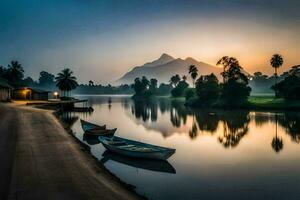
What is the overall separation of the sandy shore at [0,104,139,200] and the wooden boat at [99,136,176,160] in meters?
5.31

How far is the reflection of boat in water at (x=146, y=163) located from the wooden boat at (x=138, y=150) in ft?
1.39

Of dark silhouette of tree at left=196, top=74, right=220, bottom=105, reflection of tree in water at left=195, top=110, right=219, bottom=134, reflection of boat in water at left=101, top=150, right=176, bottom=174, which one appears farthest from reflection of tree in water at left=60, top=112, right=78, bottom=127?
dark silhouette of tree at left=196, top=74, right=220, bottom=105

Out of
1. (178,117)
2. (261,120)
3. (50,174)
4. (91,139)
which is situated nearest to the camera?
(50,174)

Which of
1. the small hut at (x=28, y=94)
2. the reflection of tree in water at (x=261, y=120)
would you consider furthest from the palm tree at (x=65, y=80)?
the reflection of tree in water at (x=261, y=120)

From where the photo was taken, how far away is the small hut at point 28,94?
3548 inches

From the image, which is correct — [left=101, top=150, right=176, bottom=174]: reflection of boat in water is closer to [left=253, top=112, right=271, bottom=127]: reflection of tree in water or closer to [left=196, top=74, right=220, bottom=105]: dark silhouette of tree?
[left=253, top=112, right=271, bottom=127]: reflection of tree in water

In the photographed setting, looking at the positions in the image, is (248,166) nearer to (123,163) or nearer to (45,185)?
(123,163)

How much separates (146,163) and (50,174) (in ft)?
36.6

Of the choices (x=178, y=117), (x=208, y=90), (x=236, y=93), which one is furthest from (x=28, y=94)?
(x=236, y=93)

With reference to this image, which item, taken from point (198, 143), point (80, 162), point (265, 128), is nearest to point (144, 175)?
point (80, 162)

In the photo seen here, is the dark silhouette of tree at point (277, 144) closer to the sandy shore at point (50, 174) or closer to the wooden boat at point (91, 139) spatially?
the wooden boat at point (91, 139)

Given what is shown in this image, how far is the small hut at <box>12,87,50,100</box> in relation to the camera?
3548 inches

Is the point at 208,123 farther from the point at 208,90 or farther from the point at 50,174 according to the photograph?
the point at 208,90

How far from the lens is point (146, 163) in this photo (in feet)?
80.7
